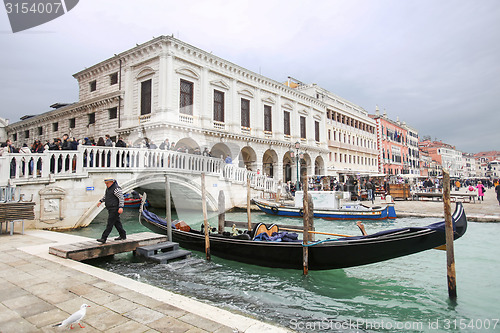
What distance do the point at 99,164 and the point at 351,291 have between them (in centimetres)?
816

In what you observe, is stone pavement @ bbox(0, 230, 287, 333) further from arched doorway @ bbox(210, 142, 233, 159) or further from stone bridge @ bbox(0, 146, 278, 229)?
arched doorway @ bbox(210, 142, 233, 159)

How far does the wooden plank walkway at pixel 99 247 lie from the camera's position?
4893 mm

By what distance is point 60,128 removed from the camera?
20.0 metres

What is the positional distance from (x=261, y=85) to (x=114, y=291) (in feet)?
60.0

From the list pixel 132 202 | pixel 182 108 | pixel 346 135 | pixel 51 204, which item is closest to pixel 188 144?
pixel 182 108

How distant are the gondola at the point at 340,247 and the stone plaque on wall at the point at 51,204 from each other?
502 cm

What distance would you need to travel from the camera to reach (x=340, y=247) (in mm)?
4898

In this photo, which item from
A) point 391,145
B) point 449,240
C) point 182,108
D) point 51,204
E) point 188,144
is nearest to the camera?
point 449,240

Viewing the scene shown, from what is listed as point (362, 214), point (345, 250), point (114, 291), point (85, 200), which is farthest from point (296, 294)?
point (362, 214)

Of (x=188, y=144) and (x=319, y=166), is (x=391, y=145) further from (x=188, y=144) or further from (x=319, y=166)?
(x=188, y=144)

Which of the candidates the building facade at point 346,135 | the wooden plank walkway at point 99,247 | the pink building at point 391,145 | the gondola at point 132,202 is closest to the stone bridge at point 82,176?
the wooden plank walkway at point 99,247

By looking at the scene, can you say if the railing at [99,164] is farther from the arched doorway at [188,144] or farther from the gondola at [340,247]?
the gondola at [340,247]

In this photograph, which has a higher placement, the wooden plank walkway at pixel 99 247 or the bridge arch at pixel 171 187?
the bridge arch at pixel 171 187

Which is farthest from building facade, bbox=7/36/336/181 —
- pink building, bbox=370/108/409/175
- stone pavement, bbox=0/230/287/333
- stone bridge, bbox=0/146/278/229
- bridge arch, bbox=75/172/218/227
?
pink building, bbox=370/108/409/175
